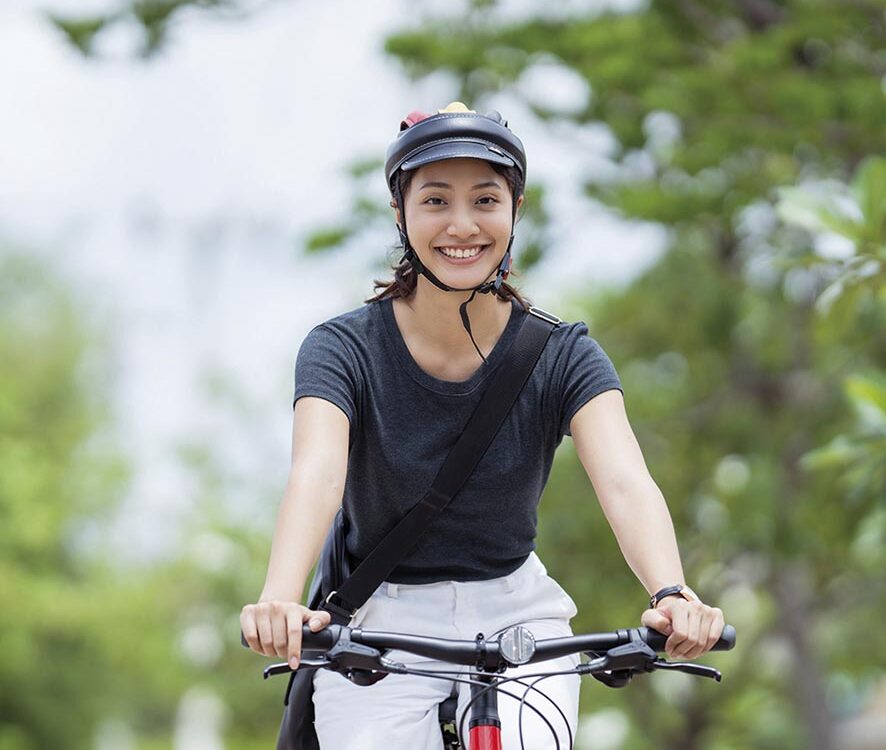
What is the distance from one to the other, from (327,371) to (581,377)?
58 cm

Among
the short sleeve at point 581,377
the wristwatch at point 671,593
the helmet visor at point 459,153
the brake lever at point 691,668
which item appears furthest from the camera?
the short sleeve at point 581,377

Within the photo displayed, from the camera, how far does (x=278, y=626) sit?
252cm

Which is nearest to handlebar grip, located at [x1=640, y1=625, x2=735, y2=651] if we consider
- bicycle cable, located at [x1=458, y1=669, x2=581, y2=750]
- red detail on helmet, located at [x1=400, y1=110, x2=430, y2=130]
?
bicycle cable, located at [x1=458, y1=669, x2=581, y2=750]

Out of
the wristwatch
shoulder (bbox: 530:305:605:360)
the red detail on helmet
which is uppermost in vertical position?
the red detail on helmet

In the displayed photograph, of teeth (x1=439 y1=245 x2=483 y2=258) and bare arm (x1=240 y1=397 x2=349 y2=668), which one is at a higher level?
teeth (x1=439 y1=245 x2=483 y2=258)

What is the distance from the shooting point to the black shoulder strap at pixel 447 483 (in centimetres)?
308

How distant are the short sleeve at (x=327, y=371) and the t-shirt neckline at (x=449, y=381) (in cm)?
13

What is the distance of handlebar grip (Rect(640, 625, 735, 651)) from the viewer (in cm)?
268

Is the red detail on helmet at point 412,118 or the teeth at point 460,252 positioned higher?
the red detail on helmet at point 412,118

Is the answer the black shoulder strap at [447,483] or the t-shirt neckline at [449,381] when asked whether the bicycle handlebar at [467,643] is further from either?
the t-shirt neckline at [449,381]

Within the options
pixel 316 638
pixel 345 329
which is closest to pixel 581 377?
pixel 345 329

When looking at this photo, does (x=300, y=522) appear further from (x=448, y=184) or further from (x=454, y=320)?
(x=448, y=184)

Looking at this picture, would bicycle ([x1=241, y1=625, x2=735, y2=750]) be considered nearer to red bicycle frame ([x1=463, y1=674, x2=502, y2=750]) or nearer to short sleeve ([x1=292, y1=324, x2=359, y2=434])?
red bicycle frame ([x1=463, y1=674, x2=502, y2=750])

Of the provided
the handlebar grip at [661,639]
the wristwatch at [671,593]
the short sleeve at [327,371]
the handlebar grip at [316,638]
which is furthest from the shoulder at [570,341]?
the handlebar grip at [316,638]
